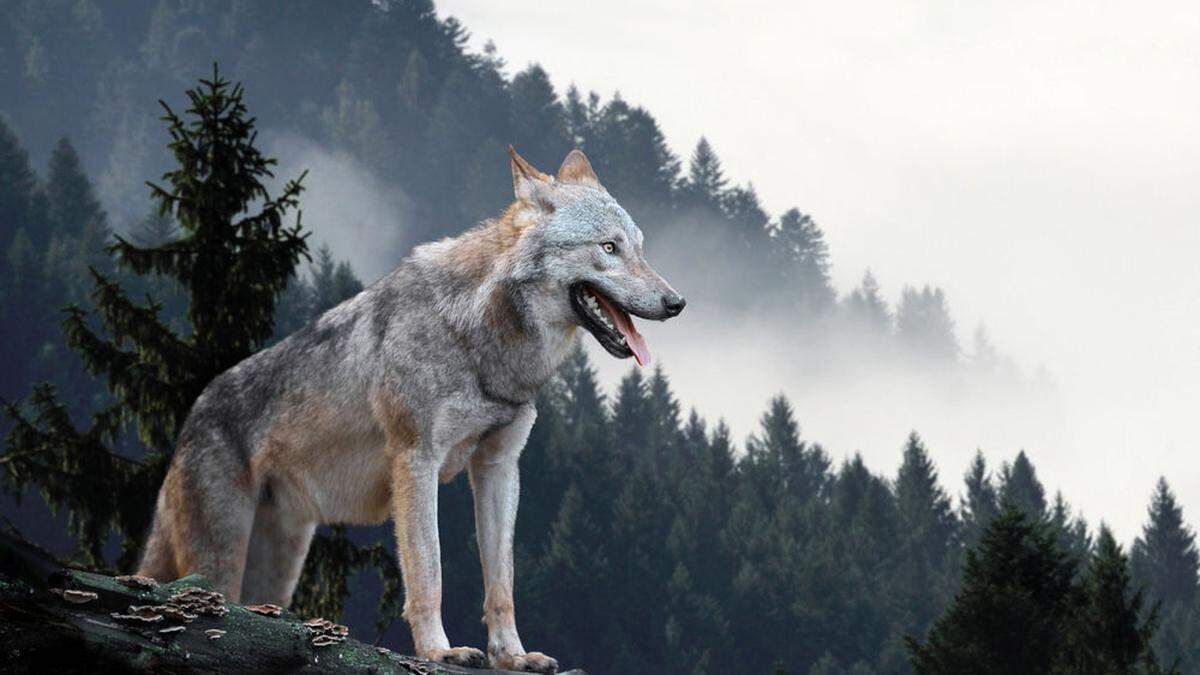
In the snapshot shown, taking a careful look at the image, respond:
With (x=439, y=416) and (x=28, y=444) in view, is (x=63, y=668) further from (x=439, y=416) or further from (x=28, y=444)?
(x=28, y=444)

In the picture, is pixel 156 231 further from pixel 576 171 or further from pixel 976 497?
pixel 576 171

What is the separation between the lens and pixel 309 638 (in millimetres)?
7426

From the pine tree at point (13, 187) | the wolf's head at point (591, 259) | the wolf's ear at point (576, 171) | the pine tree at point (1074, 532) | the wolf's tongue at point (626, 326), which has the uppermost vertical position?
the pine tree at point (13, 187)

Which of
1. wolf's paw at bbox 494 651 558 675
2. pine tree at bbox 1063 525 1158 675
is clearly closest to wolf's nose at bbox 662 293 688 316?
wolf's paw at bbox 494 651 558 675

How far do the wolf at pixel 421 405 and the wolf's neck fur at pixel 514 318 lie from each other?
10 mm

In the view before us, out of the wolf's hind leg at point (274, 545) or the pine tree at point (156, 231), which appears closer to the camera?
the wolf's hind leg at point (274, 545)

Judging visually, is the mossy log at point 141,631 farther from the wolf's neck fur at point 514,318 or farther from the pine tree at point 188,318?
the pine tree at point 188,318

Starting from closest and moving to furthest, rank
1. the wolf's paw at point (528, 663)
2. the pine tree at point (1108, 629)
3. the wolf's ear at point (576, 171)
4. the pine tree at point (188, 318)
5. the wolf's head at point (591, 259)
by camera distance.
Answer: the wolf's paw at point (528, 663), the wolf's head at point (591, 259), the wolf's ear at point (576, 171), the pine tree at point (188, 318), the pine tree at point (1108, 629)

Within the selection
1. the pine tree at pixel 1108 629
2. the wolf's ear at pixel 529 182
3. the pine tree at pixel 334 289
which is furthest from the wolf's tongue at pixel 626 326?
the pine tree at pixel 334 289

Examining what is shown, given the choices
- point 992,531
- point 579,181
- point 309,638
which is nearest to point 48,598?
point 309,638

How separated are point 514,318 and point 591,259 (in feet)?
2.24

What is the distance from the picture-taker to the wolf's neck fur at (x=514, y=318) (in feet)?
36.5

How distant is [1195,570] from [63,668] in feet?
569

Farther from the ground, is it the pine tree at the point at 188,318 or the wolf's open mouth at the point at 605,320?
the pine tree at the point at 188,318
